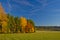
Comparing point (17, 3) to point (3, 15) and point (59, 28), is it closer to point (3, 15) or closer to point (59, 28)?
point (3, 15)

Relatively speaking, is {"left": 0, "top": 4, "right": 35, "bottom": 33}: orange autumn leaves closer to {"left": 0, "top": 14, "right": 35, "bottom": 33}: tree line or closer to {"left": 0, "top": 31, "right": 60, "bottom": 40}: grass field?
{"left": 0, "top": 14, "right": 35, "bottom": 33}: tree line

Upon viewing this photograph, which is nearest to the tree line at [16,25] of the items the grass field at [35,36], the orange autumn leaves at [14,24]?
the orange autumn leaves at [14,24]

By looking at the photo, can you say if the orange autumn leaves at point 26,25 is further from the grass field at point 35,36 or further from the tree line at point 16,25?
the grass field at point 35,36

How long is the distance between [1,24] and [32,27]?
2.68 ft

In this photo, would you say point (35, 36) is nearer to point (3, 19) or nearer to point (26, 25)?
point (26, 25)

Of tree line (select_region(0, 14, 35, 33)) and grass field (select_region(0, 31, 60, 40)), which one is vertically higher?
tree line (select_region(0, 14, 35, 33))

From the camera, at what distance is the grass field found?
359 centimetres

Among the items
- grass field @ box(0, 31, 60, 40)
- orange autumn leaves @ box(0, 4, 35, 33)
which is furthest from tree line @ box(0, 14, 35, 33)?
grass field @ box(0, 31, 60, 40)

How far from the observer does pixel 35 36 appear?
360 centimetres

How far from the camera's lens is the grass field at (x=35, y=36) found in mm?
3592

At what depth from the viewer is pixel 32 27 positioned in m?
3.77

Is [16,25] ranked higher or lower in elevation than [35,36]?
higher

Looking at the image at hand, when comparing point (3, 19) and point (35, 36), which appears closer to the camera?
point (35, 36)

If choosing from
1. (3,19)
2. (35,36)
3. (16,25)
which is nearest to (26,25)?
(16,25)
